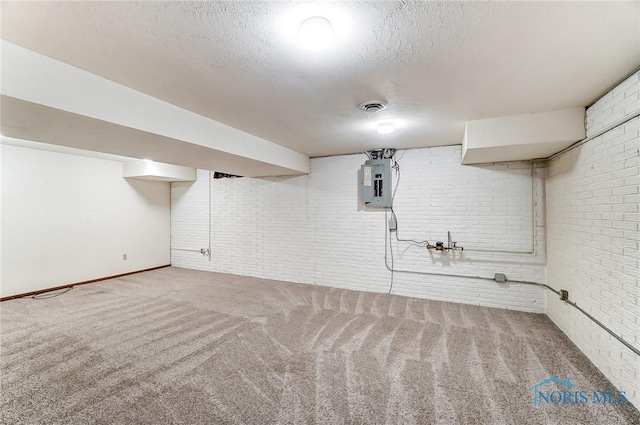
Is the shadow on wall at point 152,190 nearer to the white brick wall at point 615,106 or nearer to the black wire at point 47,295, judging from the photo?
the black wire at point 47,295

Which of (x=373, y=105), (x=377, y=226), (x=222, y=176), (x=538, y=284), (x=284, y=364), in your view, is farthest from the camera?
(x=222, y=176)

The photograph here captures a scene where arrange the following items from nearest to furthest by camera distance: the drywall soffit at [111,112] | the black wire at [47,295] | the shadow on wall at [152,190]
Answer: the drywall soffit at [111,112]
the black wire at [47,295]
the shadow on wall at [152,190]

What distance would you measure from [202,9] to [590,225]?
11.6 feet

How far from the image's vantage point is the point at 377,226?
4.71 metres

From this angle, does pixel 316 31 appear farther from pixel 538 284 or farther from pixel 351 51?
pixel 538 284

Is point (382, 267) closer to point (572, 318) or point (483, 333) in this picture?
point (483, 333)

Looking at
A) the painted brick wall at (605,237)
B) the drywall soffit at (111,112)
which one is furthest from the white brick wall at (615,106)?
the drywall soffit at (111,112)

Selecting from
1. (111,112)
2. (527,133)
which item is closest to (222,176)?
(111,112)

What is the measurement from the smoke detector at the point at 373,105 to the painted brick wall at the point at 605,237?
1800 millimetres

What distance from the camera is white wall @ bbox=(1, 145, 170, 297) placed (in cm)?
452

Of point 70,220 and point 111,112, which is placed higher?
point 111,112

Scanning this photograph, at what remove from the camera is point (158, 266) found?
6703 mm

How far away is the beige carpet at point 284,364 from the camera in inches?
74.8

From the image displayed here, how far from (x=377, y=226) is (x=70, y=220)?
5624 mm
